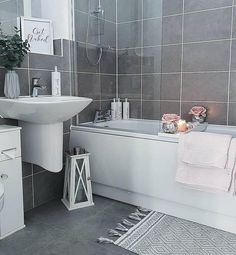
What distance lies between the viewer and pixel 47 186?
2367mm

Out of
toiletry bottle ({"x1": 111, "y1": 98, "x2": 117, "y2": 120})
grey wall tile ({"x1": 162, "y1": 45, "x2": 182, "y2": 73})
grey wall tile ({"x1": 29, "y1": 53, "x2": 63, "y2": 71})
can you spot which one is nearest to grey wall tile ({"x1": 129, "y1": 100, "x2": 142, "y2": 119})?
toiletry bottle ({"x1": 111, "y1": 98, "x2": 117, "y2": 120})

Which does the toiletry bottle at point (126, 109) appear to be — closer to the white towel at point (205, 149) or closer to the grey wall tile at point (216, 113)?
the grey wall tile at point (216, 113)

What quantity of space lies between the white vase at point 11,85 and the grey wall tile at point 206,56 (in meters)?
1.61

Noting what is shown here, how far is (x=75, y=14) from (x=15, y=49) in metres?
0.85

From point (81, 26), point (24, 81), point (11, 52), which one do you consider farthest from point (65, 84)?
point (11, 52)

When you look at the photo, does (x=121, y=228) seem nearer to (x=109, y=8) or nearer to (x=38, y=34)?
(x=38, y=34)

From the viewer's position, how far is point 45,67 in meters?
2.27

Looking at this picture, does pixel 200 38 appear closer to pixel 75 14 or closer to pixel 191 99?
pixel 191 99

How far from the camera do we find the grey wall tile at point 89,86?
2582mm

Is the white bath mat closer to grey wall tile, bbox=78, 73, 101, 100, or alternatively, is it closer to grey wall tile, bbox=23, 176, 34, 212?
grey wall tile, bbox=23, 176, 34, 212

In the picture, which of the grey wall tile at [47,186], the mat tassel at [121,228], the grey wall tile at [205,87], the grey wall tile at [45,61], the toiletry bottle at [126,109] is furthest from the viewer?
the toiletry bottle at [126,109]

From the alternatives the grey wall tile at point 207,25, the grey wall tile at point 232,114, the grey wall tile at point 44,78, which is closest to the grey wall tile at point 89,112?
the grey wall tile at point 44,78

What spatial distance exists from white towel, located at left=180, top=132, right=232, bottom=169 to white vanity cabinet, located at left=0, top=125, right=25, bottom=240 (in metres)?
1.13

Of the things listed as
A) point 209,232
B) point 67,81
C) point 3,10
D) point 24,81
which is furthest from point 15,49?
point 209,232
